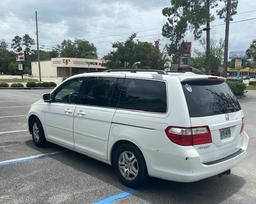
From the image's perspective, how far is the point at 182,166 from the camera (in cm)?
387

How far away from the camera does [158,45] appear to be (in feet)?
189

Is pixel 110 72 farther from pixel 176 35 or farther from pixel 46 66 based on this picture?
pixel 46 66

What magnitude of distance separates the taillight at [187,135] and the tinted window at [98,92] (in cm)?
120

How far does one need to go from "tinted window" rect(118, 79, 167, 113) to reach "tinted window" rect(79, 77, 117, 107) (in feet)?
0.69

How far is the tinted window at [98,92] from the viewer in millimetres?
4888

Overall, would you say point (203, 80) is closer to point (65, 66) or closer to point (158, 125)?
point (158, 125)

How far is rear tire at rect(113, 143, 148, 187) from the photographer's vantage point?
170 inches

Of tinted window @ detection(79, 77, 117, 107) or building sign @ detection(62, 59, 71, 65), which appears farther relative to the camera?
building sign @ detection(62, 59, 71, 65)

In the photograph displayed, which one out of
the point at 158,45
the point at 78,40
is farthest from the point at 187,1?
the point at 78,40

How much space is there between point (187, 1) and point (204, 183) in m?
19.9

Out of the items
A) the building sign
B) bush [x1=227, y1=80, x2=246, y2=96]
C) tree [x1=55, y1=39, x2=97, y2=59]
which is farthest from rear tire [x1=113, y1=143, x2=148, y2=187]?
tree [x1=55, y1=39, x2=97, y2=59]

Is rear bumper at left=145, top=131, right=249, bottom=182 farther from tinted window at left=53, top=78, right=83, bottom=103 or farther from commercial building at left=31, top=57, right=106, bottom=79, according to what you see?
commercial building at left=31, top=57, right=106, bottom=79

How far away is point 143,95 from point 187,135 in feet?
3.02

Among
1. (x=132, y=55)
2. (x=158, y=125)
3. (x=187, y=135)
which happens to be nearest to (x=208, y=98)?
(x=187, y=135)
